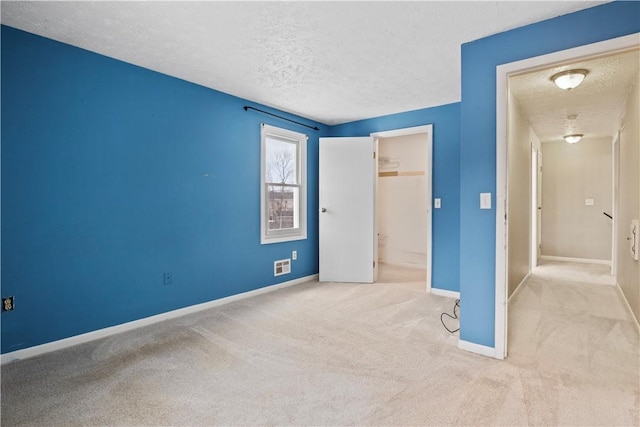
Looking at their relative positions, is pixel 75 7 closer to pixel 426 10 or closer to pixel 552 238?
pixel 426 10

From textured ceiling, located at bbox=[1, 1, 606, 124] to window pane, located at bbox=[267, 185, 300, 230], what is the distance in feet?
4.54

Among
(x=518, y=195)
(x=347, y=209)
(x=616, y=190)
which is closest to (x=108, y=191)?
(x=347, y=209)

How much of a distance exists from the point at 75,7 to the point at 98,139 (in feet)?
3.21

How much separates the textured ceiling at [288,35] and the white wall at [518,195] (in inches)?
42.1

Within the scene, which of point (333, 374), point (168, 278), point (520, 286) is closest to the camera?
point (333, 374)

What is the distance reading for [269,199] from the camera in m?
4.21

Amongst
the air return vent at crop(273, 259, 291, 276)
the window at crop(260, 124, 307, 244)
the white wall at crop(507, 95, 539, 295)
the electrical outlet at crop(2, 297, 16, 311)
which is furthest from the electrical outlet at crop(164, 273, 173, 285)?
the white wall at crop(507, 95, 539, 295)

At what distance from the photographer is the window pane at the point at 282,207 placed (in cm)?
425

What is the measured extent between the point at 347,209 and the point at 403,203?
5.83 feet

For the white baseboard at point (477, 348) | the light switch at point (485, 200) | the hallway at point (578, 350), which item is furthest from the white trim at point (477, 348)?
the light switch at point (485, 200)

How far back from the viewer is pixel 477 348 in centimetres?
243

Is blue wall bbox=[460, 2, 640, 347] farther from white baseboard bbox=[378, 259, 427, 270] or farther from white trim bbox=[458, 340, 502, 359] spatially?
white baseboard bbox=[378, 259, 427, 270]

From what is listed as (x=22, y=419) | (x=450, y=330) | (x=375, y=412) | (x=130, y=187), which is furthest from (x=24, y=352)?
(x=450, y=330)

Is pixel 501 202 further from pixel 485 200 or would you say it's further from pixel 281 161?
pixel 281 161
